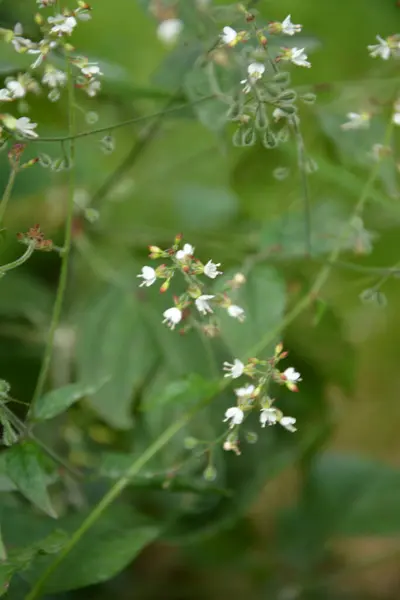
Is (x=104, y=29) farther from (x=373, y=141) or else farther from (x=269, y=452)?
(x=269, y=452)

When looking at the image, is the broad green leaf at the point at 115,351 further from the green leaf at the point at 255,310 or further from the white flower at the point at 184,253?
the white flower at the point at 184,253

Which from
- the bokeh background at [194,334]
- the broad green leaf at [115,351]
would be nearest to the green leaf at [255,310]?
the bokeh background at [194,334]

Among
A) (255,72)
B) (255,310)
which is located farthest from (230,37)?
(255,310)

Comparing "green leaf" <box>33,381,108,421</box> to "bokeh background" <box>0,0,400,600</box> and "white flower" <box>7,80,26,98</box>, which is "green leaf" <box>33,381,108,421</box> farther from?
"white flower" <box>7,80,26,98</box>

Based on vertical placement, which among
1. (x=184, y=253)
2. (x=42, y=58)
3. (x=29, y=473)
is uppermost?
(x=42, y=58)

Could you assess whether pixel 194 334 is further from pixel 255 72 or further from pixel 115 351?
pixel 255 72

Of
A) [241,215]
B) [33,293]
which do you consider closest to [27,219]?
[33,293]
